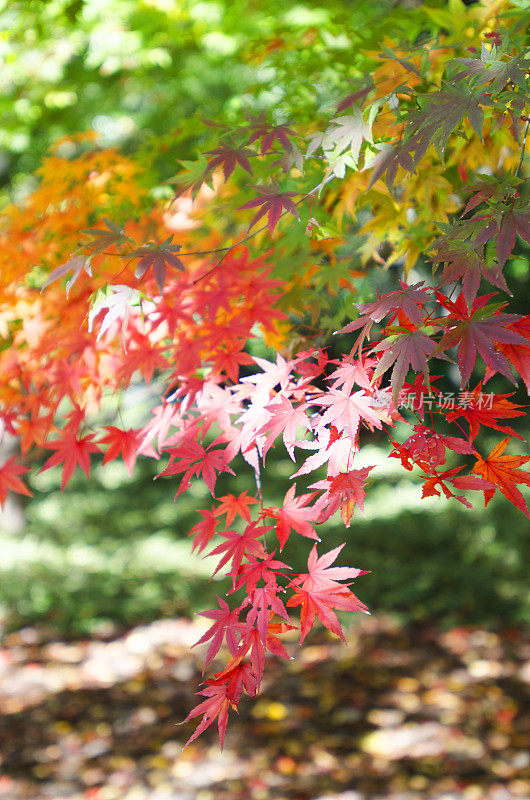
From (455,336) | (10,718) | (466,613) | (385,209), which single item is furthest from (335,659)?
(455,336)

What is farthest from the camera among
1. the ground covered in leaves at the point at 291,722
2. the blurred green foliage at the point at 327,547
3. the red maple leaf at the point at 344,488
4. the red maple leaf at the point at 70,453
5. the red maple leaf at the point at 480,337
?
the blurred green foliage at the point at 327,547

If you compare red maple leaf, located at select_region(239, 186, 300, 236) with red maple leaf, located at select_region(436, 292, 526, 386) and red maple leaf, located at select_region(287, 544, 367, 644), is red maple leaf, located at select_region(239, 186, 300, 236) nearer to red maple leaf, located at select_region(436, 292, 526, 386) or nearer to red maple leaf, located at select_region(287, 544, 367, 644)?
red maple leaf, located at select_region(436, 292, 526, 386)

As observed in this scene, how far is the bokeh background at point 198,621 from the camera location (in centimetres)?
319

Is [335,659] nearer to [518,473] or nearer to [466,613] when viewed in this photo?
[466,613]

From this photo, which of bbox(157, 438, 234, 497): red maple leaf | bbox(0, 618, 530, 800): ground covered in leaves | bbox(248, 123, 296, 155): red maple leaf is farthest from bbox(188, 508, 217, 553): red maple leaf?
bbox(0, 618, 530, 800): ground covered in leaves

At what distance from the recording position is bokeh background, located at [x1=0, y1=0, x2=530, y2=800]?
3.19 meters

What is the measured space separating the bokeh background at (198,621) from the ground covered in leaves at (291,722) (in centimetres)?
1

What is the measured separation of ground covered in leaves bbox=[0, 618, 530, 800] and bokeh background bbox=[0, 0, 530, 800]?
0.01 m

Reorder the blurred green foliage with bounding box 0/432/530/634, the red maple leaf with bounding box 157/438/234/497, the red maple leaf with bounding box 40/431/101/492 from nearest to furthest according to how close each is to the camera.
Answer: the red maple leaf with bounding box 157/438/234/497 → the red maple leaf with bounding box 40/431/101/492 → the blurred green foliage with bounding box 0/432/530/634

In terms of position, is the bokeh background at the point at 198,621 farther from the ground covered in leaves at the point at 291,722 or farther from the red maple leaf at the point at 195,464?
the red maple leaf at the point at 195,464

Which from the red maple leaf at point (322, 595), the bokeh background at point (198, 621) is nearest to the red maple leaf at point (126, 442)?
the red maple leaf at point (322, 595)

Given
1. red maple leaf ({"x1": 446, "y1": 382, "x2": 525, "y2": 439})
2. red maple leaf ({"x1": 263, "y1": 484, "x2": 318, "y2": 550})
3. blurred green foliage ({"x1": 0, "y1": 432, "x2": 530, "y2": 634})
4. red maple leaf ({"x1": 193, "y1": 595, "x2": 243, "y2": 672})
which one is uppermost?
red maple leaf ({"x1": 446, "y1": 382, "x2": 525, "y2": 439})

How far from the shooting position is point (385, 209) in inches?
72.5

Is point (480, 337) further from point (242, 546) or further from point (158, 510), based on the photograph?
point (158, 510)
